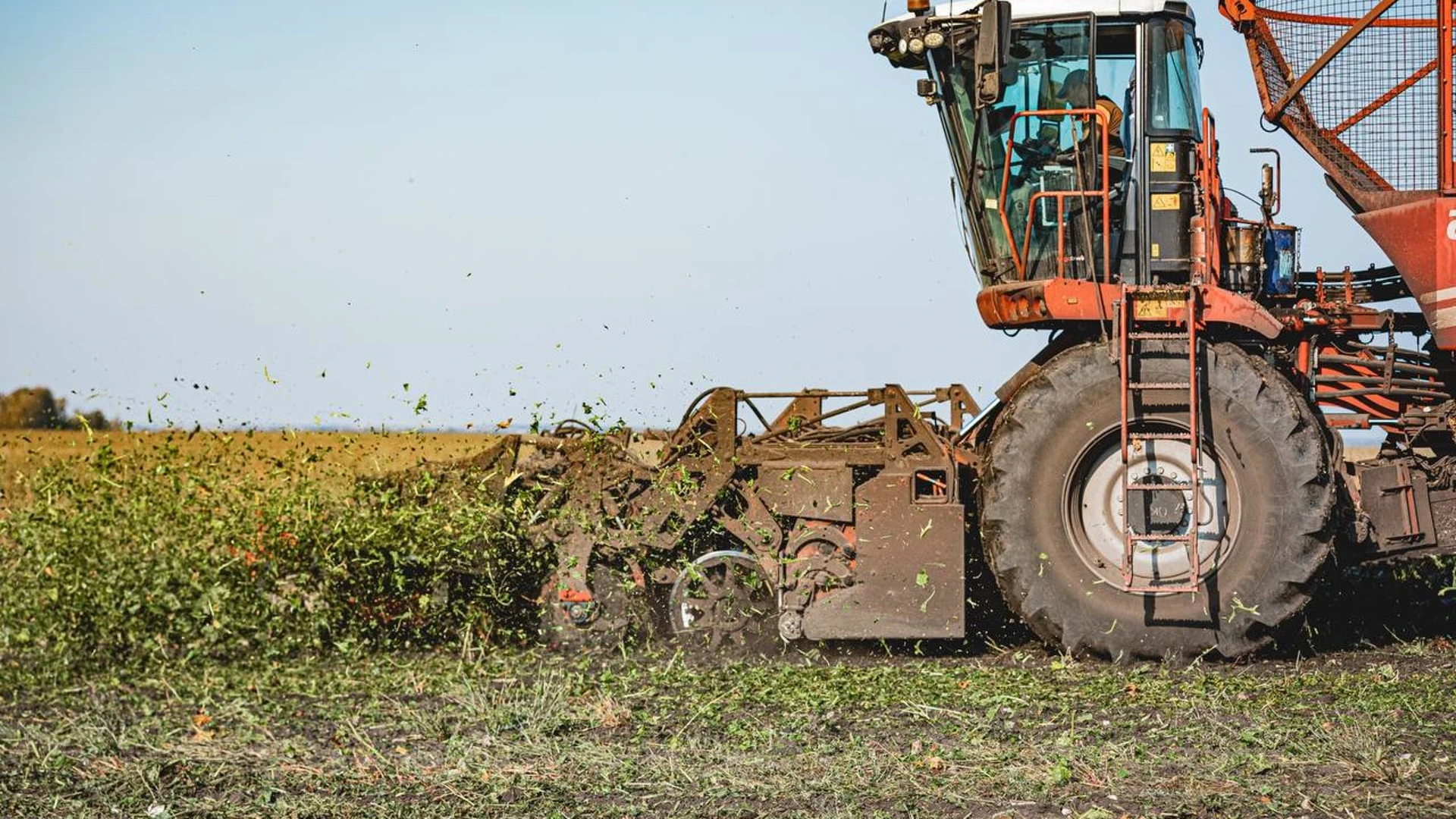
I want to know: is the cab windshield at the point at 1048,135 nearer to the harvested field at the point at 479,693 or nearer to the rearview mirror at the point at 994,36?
the rearview mirror at the point at 994,36

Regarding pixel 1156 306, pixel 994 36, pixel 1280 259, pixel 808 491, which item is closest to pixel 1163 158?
pixel 1156 306

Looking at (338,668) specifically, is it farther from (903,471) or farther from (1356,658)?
(1356,658)

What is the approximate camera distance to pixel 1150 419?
7.51 m

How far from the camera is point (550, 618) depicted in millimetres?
8102

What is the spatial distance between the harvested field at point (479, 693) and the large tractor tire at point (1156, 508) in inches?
9.4

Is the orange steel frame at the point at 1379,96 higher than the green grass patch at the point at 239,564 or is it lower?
higher

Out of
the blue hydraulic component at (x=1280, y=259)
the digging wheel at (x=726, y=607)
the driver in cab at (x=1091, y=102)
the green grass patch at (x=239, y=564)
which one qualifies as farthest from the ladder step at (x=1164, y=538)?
the green grass patch at (x=239, y=564)

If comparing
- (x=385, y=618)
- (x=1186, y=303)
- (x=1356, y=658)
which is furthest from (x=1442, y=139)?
(x=385, y=618)

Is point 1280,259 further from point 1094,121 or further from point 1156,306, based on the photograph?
point 1094,121

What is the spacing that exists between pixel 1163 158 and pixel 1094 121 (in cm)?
41

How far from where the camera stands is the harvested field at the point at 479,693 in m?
5.26

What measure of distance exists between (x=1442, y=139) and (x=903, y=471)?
318 centimetres

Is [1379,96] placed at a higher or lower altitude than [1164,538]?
higher

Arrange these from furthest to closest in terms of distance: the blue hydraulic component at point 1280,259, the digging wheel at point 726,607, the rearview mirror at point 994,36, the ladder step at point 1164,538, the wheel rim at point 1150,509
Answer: the blue hydraulic component at point 1280,259 < the digging wheel at point 726,607 < the wheel rim at point 1150,509 < the ladder step at point 1164,538 < the rearview mirror at point 994,36
